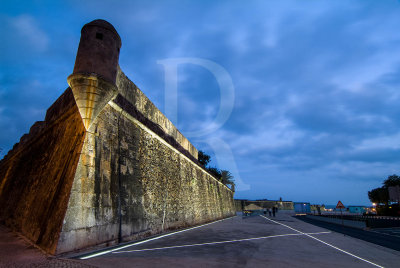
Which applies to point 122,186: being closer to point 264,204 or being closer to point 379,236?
point 379,236

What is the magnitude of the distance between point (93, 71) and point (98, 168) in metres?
2.85

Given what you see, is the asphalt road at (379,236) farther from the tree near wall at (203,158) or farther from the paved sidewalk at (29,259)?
the tree near wall at (203,158)

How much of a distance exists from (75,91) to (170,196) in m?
6.89

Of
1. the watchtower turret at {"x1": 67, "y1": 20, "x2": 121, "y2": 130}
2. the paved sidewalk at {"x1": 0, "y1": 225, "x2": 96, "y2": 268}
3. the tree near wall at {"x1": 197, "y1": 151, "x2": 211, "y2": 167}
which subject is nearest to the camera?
the paved sidewalk at {"x1": 0, "y1": 225, "x2": 96, "y2": 268}

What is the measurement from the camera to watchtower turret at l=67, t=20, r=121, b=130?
5.59 metres

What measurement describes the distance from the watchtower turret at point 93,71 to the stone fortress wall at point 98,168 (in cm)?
3

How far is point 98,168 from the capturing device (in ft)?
19.8

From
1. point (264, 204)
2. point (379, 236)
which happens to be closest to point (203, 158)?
point (264, 204)

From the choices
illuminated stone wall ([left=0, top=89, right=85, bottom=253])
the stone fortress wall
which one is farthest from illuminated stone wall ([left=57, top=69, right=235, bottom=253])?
illuminated stone wall ([left=0, top=89, right=85, bottom=253])

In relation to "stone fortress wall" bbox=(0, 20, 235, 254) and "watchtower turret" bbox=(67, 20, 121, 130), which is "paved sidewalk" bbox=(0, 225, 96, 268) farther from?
"watchtower turret" bbox=(67, 20, 121, 130)

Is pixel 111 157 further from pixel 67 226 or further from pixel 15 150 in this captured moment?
pixel 15 150

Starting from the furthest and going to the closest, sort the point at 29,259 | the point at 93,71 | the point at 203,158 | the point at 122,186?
the point at 203,158 → the point at 122,186 → the point at 93,71 → the point at 29,259

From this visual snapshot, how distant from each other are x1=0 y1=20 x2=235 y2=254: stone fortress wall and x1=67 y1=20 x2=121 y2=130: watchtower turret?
0.03 metres

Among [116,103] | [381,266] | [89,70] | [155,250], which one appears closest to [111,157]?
[116,103]
